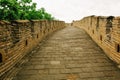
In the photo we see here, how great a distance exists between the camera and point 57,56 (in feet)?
22.7

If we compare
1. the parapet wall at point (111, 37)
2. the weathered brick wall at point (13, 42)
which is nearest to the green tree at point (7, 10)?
the weathered brick wall at point (13, 42)

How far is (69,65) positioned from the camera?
→ 5.87 meters

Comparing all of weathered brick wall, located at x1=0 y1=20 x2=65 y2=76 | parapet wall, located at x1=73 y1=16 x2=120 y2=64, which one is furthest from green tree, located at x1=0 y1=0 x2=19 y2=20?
parapet wall, located at x1=73 y1=16 x2=120 y2=64

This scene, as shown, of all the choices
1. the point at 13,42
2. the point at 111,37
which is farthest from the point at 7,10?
the point at 111,37

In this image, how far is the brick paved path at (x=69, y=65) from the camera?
4945mm

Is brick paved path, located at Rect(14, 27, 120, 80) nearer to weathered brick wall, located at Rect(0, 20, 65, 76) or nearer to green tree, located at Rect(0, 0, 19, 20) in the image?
weathered brick wall, located at Rect(0, 20, 65, 76)

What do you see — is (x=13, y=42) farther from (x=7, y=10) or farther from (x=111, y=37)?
(x=7, y=10)

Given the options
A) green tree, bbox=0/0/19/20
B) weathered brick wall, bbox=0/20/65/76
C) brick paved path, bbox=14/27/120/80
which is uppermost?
green tree, bbox=0/0/19/20

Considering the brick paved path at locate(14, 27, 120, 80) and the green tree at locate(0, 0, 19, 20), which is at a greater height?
the green tree at locate(0, 0, 19, 20)

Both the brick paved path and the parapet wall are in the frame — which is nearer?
the brick paved path

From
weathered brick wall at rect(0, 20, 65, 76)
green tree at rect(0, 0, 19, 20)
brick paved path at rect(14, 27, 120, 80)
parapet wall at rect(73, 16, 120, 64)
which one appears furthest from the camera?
green tree at rect(0, 0, 19, 20)

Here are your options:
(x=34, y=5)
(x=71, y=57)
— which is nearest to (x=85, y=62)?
(x=71, y=57)

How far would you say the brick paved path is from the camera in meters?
4.95

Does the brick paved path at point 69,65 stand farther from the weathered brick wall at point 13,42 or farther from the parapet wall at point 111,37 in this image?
the weathered brick wall at point 13,42
